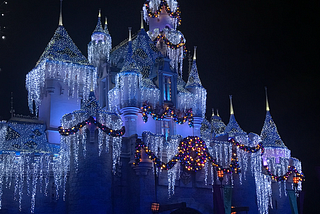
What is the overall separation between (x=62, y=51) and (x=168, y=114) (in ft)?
34.0

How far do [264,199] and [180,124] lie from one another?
33.4 ft

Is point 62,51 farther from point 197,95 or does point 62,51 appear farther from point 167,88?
point 197,95

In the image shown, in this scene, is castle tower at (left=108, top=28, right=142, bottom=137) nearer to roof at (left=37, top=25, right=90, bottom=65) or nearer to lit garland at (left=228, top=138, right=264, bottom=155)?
roof at (left=37, top=25, right=90, bottom=65)

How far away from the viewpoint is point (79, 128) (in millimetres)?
32281

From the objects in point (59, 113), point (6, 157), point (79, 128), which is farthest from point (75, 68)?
point (6, 157)

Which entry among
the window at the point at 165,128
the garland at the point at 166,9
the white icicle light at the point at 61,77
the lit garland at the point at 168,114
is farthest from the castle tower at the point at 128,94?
the garland at the point at 166,9

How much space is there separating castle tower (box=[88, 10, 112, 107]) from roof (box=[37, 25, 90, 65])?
3458 millimetres

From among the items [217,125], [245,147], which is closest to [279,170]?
[245,147]

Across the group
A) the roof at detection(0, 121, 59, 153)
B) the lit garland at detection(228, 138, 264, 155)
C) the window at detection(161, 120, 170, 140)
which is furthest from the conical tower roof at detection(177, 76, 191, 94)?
the roof at detection(0, 121, 59, 153)

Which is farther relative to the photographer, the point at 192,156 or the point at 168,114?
the point at 168,114

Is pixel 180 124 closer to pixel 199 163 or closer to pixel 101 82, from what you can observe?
pixel 199 163

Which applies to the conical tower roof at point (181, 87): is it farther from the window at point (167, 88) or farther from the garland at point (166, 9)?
the garland at point (166, 9)

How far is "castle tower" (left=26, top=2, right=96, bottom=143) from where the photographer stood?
120ft

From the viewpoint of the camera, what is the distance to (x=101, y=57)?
4253 centimetres
